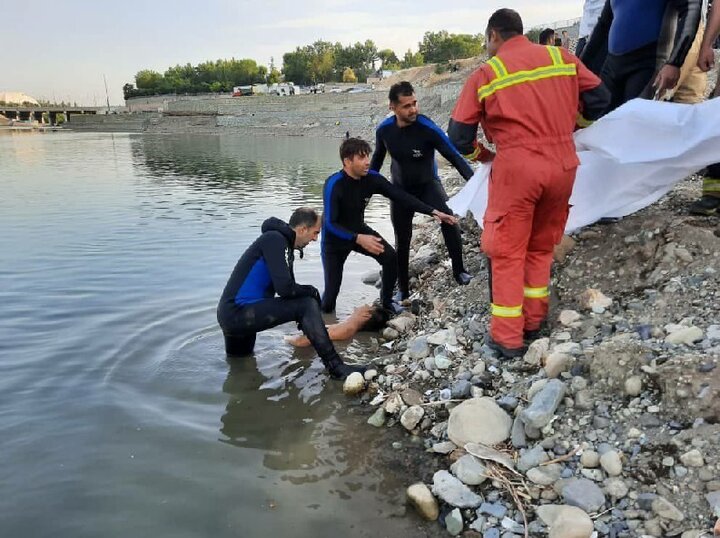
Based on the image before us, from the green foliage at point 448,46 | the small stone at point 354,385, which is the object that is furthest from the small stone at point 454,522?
the green foliage at point 448,46

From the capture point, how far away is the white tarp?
420cm

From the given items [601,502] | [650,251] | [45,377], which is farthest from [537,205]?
[45,377]

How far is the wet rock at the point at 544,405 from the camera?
340 cm

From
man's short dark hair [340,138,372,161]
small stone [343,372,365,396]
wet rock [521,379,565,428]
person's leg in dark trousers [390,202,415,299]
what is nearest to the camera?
wet rock [521,379,565,428]

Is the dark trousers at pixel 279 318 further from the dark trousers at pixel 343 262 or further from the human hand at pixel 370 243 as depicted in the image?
the dark trousers at pixel 343 262

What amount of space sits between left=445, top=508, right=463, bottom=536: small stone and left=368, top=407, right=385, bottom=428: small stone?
3.55 feet

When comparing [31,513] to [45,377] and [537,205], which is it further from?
[537,205]

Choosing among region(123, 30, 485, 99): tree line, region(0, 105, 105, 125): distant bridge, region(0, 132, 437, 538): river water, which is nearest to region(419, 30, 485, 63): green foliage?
region(123, 30, 485, 99): tree line

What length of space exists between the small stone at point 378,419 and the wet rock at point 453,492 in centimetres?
81

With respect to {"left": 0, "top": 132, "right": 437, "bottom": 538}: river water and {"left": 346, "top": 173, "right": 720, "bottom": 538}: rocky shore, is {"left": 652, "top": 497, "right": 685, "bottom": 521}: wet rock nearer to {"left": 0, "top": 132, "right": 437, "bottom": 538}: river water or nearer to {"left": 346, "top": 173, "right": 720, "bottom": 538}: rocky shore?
{"left": 346, "top": 173, "right": 720, "bottom": 538}: rocky shore

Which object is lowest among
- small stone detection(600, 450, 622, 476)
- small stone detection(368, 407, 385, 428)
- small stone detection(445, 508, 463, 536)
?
small stone detection(445, 508, 463, 536)

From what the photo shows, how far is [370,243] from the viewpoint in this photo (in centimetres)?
571

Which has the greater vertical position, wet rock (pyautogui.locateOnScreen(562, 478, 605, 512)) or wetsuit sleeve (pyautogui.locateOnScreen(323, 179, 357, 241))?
wetsuit sleeve (pyautogui.locateOnScreen(323, 179, 357, 241))

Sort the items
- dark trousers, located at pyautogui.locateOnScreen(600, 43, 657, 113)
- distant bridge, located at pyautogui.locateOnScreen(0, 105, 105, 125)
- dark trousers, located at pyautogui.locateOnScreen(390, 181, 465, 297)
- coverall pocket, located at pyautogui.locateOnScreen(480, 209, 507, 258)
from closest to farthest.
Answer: coverall pocket, located at pyautogui.locateOnScreen(480, 209, 507, 258) → dark trousers, located at pyautogui.locateOnScreen(600, 43, 657, 113) → dark trousers, located at pyautogui.locateOnScreen(390, 181, 465, 297) → distant bridge, located at pyautogui.locateOnScreen(0, 105, 105, 125)
